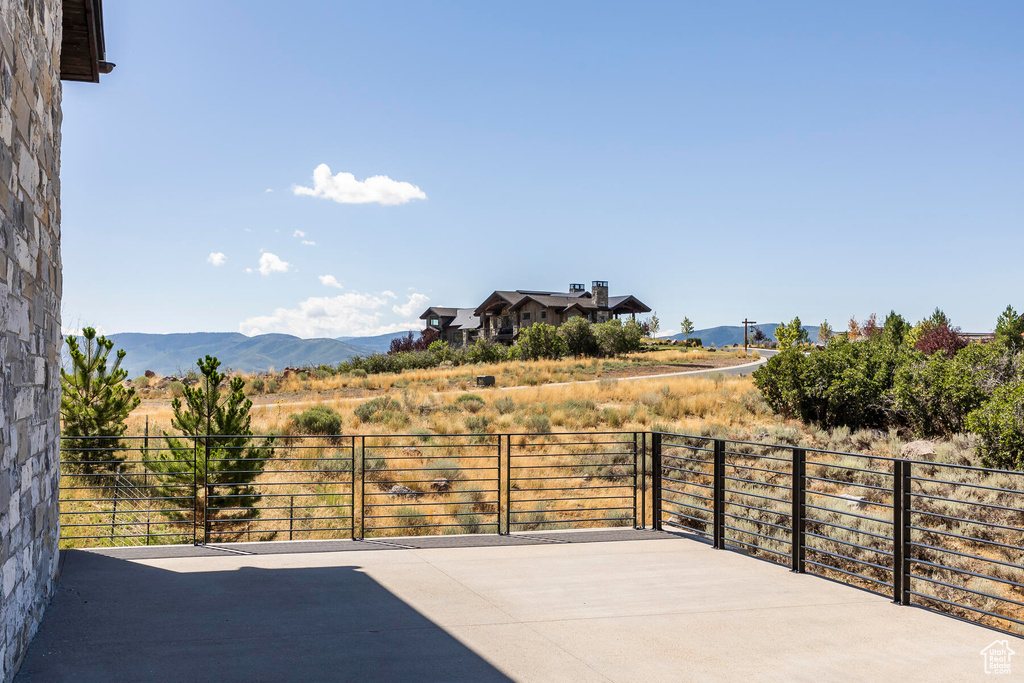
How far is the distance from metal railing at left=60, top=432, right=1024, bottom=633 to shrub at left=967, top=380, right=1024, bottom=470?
478mm

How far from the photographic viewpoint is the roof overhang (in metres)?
6.04

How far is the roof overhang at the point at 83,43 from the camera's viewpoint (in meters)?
6.04

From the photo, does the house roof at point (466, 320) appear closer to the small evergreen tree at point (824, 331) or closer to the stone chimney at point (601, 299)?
the stone chimney at point (601, 299)

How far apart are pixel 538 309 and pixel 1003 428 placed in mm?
44359

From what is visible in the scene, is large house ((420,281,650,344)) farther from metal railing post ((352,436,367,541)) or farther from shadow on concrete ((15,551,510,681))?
shadow on concrete ((15,551,510,681))

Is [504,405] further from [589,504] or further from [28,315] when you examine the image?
[28,315]

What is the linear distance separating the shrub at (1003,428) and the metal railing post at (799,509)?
734cm

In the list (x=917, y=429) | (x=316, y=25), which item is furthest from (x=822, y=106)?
(x=316, y=25)

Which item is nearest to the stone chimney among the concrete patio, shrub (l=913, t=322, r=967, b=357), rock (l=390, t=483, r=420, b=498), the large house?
the large house

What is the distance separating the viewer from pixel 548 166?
2264 cm

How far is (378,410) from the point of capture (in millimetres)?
21328

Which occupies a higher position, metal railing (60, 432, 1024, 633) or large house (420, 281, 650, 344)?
large house (420, 281, 650, 344)

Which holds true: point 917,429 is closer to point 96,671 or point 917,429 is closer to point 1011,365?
point 1011,365

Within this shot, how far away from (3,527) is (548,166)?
20.8 metres
